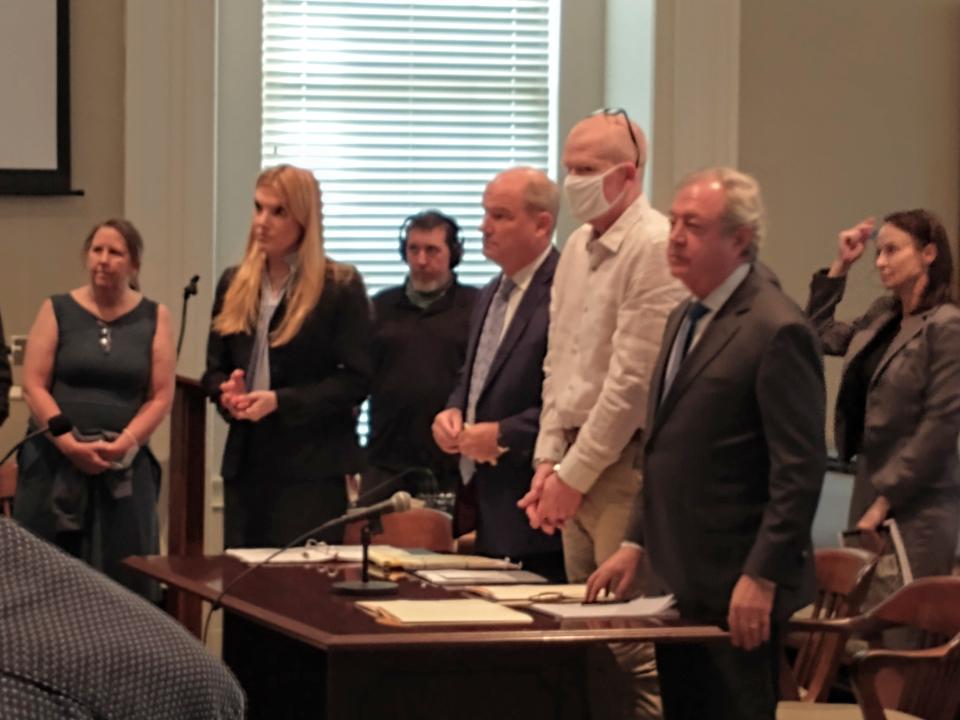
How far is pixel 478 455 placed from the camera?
3.47m

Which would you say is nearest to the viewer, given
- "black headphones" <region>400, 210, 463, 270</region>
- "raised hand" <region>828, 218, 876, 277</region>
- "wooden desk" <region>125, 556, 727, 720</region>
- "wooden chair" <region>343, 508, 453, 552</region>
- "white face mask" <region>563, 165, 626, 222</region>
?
"wooden desk" <region>125, 556, 727, 720</region>

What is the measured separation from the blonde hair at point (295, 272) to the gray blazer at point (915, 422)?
5.36ft

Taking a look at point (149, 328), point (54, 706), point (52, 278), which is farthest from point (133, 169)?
point (54, 706)

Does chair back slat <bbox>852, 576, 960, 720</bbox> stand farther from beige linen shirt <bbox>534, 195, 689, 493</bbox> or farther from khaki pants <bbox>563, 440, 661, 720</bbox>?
beige linen shirt <bbox>534, 195, 689, 493</bbox>

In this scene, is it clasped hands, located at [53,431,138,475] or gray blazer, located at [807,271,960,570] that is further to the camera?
clasped hands, located at [53,431,138,475]

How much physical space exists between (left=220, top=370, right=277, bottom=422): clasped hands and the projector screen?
1.96 metres

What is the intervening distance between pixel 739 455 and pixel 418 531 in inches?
63.3

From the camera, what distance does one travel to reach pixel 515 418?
139 inches

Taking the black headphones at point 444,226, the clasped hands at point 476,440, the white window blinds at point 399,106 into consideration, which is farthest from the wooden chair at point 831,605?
the white window blinds at point 399,106

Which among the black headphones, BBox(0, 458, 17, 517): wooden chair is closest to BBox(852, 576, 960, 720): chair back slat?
the black headphones

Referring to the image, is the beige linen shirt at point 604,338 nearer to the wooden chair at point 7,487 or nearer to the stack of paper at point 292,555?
the stack of paper at point 292,555

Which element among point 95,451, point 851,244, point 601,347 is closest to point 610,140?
point 601,347

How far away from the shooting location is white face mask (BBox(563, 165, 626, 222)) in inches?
132

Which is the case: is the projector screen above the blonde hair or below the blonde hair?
above
